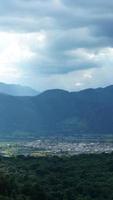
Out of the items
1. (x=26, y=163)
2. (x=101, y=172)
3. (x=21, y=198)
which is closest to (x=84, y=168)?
(x=101, y=172)

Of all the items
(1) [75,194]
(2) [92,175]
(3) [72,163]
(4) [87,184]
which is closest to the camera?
(1) [75,194]

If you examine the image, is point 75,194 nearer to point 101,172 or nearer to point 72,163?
point 101,172

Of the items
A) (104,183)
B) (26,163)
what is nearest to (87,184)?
(104,183)

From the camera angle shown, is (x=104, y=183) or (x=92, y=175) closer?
(x=104, y=183)

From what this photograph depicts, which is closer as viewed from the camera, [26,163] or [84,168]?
[84,168]

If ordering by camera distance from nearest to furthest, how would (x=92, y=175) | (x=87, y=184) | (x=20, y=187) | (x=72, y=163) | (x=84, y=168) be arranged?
(x=20, y=187) < (x=87, y=184) < (x=92, y=175) < (x=84, y=168) < (x=72, y=163)

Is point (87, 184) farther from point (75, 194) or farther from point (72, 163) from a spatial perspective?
point (72, 163)

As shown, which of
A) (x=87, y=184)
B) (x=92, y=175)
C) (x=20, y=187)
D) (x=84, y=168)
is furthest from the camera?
(x=84, y=168)
